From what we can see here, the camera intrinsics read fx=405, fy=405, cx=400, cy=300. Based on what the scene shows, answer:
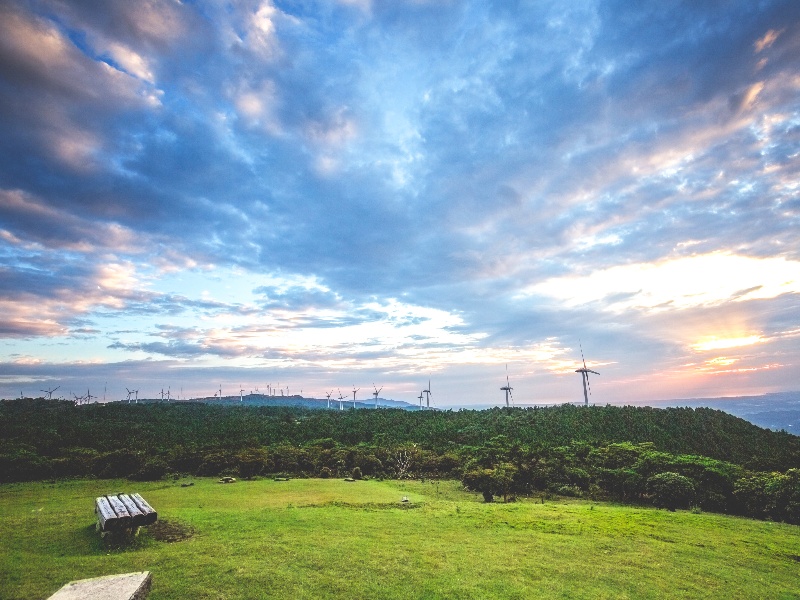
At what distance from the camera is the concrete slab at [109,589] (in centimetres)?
789

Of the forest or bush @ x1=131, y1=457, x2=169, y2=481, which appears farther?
bush @ x1=131, y1=457, x2=169, y2=481

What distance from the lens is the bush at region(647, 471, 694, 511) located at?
32.5m

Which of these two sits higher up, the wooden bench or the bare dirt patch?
the wooden bench

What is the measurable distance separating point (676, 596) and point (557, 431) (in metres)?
69.0

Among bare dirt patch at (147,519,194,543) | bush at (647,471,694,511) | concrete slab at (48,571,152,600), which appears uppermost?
concrete slab at (48,571,152,600)

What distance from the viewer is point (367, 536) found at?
664 inches

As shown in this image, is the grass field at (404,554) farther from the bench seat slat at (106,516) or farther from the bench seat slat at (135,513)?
the bench seat slat at (106,516)

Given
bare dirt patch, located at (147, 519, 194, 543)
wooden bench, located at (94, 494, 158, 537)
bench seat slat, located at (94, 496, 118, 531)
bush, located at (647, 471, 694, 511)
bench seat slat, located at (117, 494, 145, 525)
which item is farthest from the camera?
bush, located at (647, 471, 694, 511)

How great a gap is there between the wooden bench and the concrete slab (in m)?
6.05

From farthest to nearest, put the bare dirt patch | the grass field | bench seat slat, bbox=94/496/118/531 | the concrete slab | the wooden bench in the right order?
1. the bare dirt patch
2. the wooden bench
3. bench seat slat, bbox=94/496/118/531
4. the grass field
5. the concrete slab

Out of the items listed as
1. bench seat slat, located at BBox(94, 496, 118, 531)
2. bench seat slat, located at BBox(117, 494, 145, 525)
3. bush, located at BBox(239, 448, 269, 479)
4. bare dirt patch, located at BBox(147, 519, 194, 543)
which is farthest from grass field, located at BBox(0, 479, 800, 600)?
bush, located at BBox(239, 448, 269, 479)

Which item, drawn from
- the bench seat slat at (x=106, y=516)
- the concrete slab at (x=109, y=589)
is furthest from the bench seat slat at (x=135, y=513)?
the concrete slab at (x=109, y=589)

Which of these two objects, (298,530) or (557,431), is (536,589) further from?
(557,431)

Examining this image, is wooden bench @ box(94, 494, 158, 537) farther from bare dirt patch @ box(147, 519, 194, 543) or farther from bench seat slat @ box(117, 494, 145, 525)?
bare dirt patch @ box(147, 519, 194, 543)
